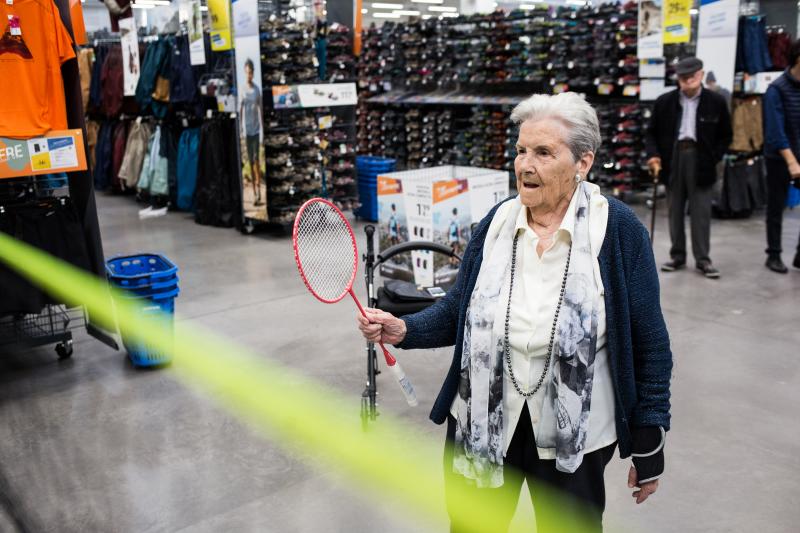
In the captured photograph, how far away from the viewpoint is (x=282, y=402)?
408 cm

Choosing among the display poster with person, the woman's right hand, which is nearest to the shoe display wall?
the display poster with person

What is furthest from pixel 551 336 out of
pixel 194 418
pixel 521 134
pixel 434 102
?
pixel 434 102

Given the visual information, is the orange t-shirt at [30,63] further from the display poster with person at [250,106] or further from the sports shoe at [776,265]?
the sports shoe at [776,265]

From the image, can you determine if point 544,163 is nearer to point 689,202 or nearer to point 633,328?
point 633,328

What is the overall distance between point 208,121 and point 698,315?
19.4 feet

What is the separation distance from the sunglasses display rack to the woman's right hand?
26.5 ft

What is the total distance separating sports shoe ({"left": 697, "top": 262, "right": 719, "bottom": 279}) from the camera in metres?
6.34

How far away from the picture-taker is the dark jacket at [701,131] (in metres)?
6.07

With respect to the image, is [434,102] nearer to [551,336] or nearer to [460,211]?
[460,211]

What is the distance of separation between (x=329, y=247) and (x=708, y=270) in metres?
4.84

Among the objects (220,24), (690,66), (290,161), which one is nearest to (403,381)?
(690,66)

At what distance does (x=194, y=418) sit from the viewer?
3893 mm

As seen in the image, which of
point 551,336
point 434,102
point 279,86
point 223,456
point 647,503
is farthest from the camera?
point 434,102

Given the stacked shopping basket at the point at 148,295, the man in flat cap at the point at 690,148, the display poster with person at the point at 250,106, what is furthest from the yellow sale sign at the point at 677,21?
the stacked shopping basket at the point at 148,295
